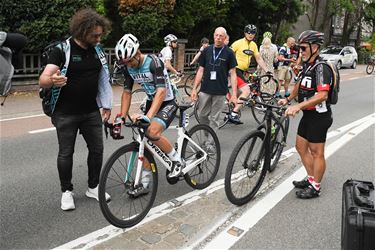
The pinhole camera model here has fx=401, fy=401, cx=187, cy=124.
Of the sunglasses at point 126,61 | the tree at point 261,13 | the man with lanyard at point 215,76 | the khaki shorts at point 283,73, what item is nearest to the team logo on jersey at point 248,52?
the man with lanyard at point 215,76

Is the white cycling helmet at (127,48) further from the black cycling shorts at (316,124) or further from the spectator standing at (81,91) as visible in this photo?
the black cycling shorts at (316,124)

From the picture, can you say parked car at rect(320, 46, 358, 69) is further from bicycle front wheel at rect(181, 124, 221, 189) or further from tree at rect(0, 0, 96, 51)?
bicycle front wheel at rect(181, 124, 221, 189)

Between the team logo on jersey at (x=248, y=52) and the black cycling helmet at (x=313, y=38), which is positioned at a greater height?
the black cycling helmet at (x=313, y=38)

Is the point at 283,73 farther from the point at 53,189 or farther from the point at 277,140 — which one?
the point at 53,189

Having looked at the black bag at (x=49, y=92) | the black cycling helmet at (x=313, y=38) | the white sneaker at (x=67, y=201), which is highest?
the black cycling helmet at (x=313, y=38)

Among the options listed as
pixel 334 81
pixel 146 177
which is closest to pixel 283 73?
pixel 334 81

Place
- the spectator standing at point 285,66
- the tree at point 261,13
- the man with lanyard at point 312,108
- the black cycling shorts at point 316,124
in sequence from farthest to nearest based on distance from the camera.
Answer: the tree at point 261,13
the spectator standing at point 285,66
the black cycling shorts at point 316,124
the man with lanyard at point 312,108

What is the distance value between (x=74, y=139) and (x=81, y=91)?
52cm

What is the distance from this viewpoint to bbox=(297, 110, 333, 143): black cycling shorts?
15.0 ft

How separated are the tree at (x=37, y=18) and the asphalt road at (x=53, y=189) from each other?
4.10 m

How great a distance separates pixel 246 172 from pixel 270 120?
67 cm

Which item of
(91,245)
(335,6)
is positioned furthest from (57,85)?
(335,6)

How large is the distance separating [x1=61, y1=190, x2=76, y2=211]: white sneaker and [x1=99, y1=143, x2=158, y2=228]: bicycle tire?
0.48m

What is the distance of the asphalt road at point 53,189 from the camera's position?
3785mm
